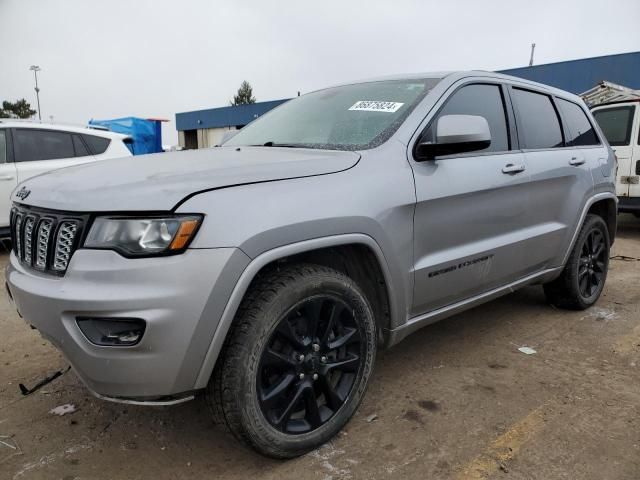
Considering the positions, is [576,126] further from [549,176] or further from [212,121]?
[212,121]

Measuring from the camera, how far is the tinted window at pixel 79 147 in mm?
6793

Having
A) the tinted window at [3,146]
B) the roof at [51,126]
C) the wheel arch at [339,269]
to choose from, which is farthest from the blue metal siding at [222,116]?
the wheel arch at [339,269]

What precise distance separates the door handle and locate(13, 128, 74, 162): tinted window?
5.75 meters

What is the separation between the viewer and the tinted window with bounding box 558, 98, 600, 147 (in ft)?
12.7

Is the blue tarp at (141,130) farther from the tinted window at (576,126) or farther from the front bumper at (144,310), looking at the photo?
the front bumper at (144,310)

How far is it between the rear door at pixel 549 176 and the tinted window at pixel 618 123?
16.1ft

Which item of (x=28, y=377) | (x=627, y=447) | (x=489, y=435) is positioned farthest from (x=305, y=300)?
(x=28, y=377)

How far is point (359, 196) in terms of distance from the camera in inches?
88.7

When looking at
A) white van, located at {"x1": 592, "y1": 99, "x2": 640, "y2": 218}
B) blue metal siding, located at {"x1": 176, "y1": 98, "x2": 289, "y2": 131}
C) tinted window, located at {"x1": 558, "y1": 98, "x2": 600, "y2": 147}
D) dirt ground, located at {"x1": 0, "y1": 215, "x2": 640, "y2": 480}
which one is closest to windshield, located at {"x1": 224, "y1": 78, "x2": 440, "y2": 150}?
dirt ground, located at {"x1": 0, "y1": 215, "x2": 640, "y2": 480}

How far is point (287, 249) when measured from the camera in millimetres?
1992

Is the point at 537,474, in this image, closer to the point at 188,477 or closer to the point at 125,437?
the point at 188,477

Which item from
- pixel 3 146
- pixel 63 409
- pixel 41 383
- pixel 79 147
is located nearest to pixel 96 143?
pixel 79 147

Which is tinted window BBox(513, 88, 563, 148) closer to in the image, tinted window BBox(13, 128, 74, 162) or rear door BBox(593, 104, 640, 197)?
rear door BBox(593, 104, 640, 197)

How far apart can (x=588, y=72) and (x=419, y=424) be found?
18.4 m
